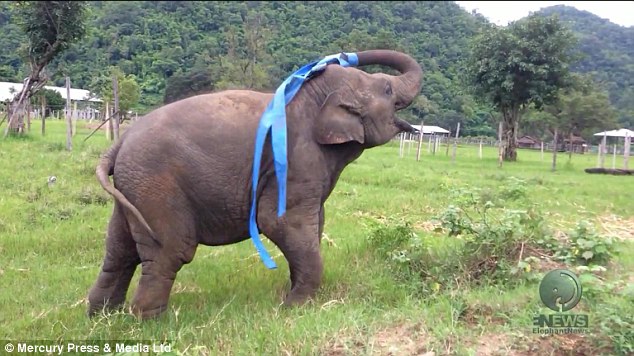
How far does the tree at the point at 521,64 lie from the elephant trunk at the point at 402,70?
23.1m

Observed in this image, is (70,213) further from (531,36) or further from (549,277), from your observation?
(531,36)

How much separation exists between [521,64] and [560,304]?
2523 centimetres

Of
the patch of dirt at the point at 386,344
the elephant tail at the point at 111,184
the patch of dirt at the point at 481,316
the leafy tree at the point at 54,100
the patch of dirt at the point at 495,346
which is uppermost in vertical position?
the leafy tree at the point at 54,100

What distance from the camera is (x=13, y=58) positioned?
71.0 feet

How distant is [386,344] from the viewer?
11.9 ft

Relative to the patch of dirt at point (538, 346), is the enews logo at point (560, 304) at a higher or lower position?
higher

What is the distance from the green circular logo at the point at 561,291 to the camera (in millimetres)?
3893

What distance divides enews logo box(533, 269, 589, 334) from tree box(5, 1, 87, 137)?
1731 cm

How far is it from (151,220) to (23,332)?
4.04 ft

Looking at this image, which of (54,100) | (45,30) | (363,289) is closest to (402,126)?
(363,289)

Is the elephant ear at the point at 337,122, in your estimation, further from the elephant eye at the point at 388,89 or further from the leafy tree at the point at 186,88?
the leafy tree at the point at 186,88

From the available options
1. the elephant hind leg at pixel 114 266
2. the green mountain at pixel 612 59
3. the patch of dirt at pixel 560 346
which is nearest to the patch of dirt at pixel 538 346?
the patch of dirt at pixel 560 346

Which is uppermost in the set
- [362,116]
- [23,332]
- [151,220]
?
[362,116]

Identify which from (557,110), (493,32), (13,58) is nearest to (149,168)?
(13,58)
